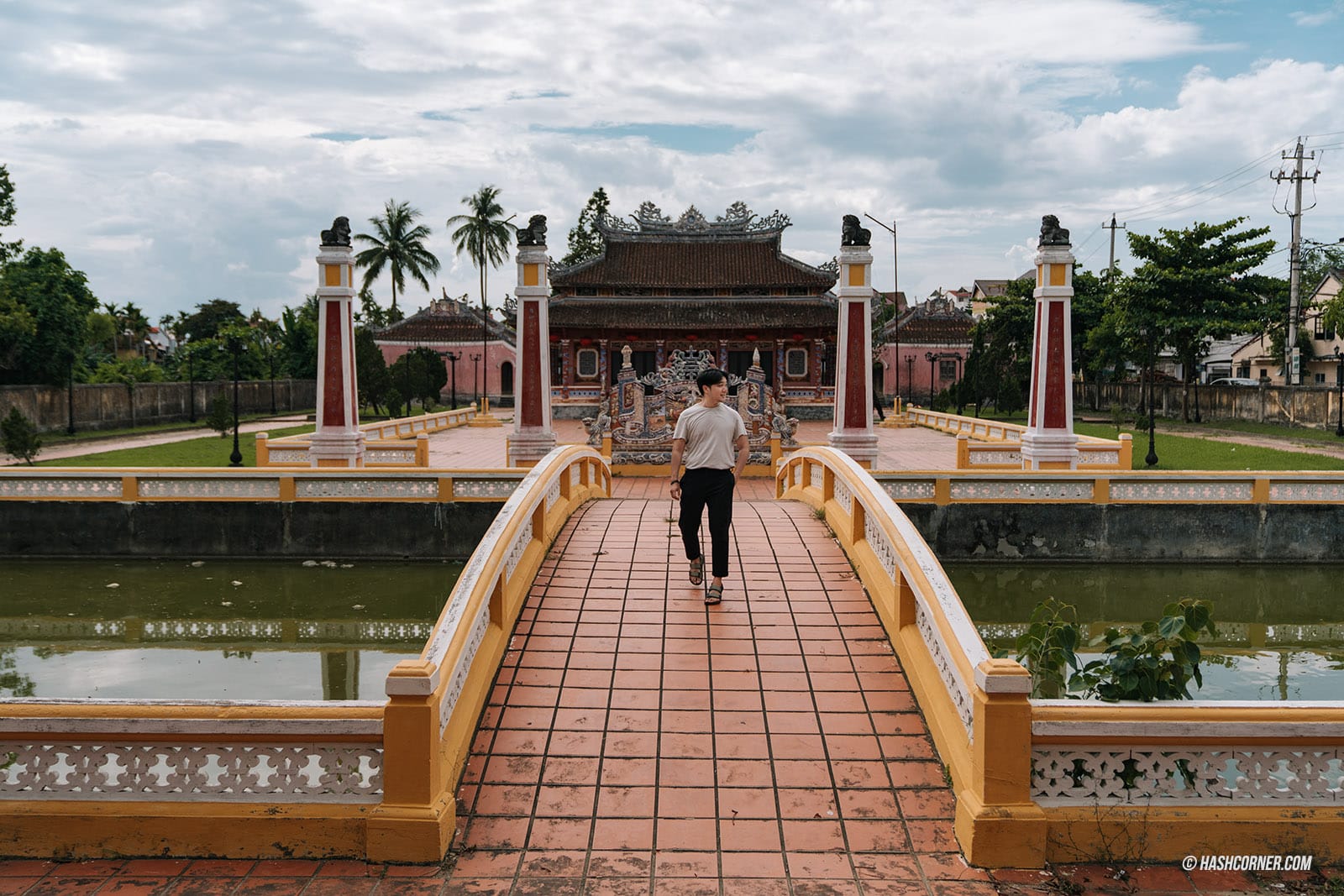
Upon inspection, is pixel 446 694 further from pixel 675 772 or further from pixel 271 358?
pixel 271 358

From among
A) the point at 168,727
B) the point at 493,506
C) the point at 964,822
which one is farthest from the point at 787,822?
the point at 493,506

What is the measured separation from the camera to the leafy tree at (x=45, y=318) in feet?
102

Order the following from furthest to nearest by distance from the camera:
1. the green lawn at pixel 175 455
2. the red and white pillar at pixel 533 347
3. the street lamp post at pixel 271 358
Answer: the street lamp post at pixel 271 358, the green lawn at pixel 175 455, the red and white pillar at pixel 533 347

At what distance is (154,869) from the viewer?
15.0ft

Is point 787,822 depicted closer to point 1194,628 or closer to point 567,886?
point 567,886

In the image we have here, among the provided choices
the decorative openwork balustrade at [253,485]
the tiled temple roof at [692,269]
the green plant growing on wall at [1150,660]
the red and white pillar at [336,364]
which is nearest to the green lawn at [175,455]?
the red and white pillar at [336,364]

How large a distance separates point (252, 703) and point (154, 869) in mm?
837

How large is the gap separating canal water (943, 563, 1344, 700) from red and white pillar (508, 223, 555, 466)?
8.13m

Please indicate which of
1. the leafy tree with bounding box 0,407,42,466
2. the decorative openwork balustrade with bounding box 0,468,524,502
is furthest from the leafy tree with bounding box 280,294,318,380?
the decorative openwork balustrade with bounding box 0,468,524,502

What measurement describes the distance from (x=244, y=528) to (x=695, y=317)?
103 feet

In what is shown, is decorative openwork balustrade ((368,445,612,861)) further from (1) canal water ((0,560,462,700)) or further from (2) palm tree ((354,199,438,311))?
(2) palm tree ((354,199,438,311))

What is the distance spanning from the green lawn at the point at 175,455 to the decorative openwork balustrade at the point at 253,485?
6.65 metres

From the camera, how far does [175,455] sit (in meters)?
26.0

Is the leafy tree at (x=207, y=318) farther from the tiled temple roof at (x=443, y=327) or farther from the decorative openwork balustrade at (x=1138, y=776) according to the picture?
the decorative openwork balustrade at (x=1138, y=776)
